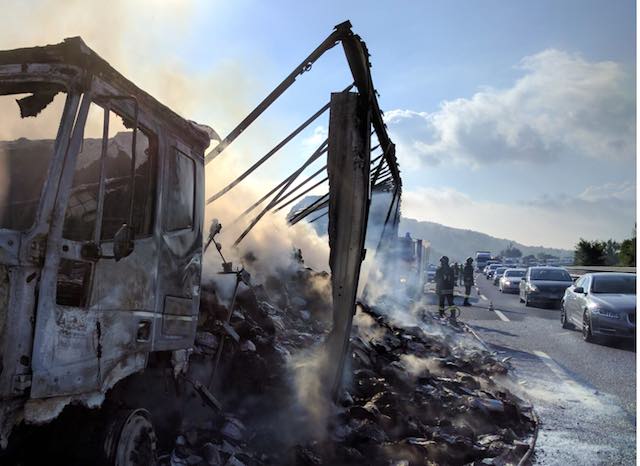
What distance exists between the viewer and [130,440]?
9.29 feet

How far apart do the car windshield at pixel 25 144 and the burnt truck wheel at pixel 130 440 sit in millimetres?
1135

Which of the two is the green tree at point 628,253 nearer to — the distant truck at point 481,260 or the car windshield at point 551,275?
the distant truck at point 481,260

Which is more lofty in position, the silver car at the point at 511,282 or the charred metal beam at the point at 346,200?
the charred metal beam at the point at 346,200

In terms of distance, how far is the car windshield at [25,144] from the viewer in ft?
8.60

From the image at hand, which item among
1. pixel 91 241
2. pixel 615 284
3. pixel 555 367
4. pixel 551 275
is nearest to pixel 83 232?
pixel 91 241

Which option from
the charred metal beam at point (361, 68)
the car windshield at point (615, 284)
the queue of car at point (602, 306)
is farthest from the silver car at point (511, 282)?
the charred metal beam at point (361, 68)

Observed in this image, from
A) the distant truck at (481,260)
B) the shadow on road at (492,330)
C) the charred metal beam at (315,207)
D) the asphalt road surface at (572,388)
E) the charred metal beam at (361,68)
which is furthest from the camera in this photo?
the distant truck at (481,260)

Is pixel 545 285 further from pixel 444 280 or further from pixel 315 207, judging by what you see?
pixel 315 207

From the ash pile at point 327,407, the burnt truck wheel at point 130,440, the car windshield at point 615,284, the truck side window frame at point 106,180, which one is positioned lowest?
the ash pile at point 327,407

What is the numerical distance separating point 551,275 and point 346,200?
14235 mm

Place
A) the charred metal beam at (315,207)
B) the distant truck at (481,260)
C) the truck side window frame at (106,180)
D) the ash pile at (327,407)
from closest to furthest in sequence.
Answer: the truck side window frame at (106,180), the ash pile at (327,407), the charred metal beam at (315,207), the distant truck at (481,260)

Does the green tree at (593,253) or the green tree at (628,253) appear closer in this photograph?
the green tree at (628,253)

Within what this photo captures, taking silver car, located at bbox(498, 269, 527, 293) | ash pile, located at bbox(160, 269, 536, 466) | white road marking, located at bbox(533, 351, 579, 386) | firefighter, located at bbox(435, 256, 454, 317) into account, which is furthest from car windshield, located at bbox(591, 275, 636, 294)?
silver car, located at bbox(498, 269, 527, 293)

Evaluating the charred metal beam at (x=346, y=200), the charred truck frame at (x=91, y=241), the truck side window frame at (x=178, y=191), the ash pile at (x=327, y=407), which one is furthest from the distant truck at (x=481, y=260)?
the charred truck frame at (x=91, y=241)
